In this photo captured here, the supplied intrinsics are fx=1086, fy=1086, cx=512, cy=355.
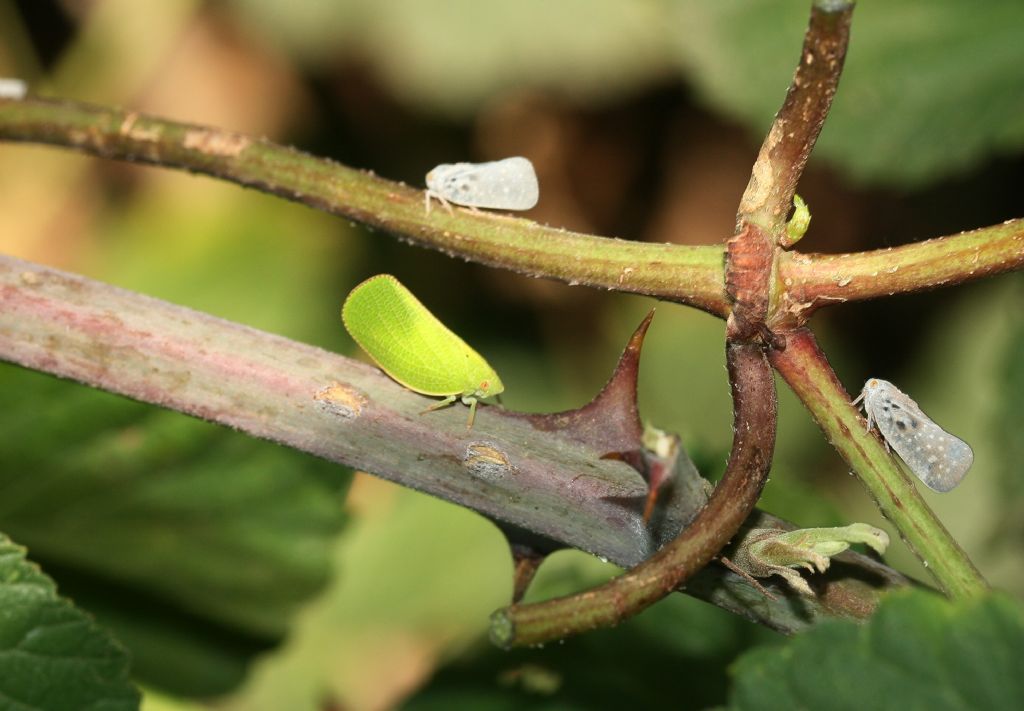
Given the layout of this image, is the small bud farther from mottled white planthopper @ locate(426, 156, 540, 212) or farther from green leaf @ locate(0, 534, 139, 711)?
green leaf @ locate(0, 534, 139, 711)

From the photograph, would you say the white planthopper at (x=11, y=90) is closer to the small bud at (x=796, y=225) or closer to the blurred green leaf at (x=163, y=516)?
the blurred green leaf at (x=163, y=516)

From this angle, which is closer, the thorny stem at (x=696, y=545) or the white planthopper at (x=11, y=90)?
the thorny stem at (x=696, y=545)

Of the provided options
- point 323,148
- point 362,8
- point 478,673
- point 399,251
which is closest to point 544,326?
point 399,251

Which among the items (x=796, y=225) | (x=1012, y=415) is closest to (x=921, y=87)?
(x=1012, y=415)

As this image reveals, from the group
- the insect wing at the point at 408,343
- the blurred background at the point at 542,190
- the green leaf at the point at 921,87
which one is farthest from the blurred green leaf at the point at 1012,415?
the insect wing at the point at 408,343

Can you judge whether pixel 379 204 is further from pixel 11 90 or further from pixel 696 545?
pixel 11 90

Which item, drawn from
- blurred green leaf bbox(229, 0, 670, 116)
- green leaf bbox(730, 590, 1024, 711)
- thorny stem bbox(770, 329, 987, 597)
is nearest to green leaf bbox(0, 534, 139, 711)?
green leaf bbox(730, 590, 1024, 711)
